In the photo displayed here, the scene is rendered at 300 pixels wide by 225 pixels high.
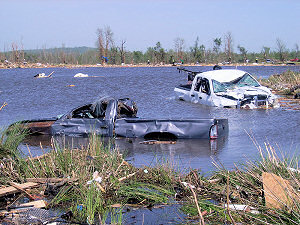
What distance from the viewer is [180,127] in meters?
12.4

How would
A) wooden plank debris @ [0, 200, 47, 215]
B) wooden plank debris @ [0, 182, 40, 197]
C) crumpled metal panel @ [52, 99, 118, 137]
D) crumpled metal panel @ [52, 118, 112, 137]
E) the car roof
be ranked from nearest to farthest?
wooden plank debris @ [0, 200, 47, 215], wooden plank debris @ [0, 182, 40, 197], crumpled metal panel @ [52, 99, 118, 137], crumpled metal panel @ [52, 118, 112, 137], the car roof

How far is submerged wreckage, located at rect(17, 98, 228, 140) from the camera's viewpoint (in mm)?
12359

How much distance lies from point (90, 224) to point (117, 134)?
732cm

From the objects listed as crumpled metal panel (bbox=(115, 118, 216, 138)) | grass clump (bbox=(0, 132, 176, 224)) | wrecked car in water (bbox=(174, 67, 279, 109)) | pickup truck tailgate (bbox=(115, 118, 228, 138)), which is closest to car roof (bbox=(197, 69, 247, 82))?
wrecked car in water (bbox=(174, 67, 279, 109))

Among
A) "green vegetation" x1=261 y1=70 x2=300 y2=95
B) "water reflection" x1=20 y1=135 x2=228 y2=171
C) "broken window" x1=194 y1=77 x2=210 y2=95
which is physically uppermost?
"broken window" x1=194 y1=77 x2=210 y2=95

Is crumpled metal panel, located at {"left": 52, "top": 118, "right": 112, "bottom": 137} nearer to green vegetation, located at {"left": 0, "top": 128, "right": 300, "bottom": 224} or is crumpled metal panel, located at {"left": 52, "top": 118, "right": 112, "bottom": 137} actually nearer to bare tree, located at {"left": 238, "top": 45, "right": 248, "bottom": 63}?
green vegetation, located at {"left": 0, "top": 128, "right": 300, "bottom": 224}

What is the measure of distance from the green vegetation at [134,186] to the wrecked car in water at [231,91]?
12.8 metres

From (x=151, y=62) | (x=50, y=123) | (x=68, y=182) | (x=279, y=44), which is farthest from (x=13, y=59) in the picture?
(x=68, y=182)

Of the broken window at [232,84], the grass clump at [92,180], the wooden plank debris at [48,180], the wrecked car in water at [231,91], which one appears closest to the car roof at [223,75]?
the wrecked car in water at [231,91]

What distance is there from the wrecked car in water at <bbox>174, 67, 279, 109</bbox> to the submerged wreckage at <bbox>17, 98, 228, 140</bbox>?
23.5 feet

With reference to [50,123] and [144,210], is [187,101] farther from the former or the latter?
[144,210]

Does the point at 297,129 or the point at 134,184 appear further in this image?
the point at 297,129

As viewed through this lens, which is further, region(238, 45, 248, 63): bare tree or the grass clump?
region(238, 45, 248, 63): bare tree

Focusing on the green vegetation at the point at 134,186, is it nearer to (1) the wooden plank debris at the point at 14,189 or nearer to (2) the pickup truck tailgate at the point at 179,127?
(1) the wooden plank debris at the point at 14,189
